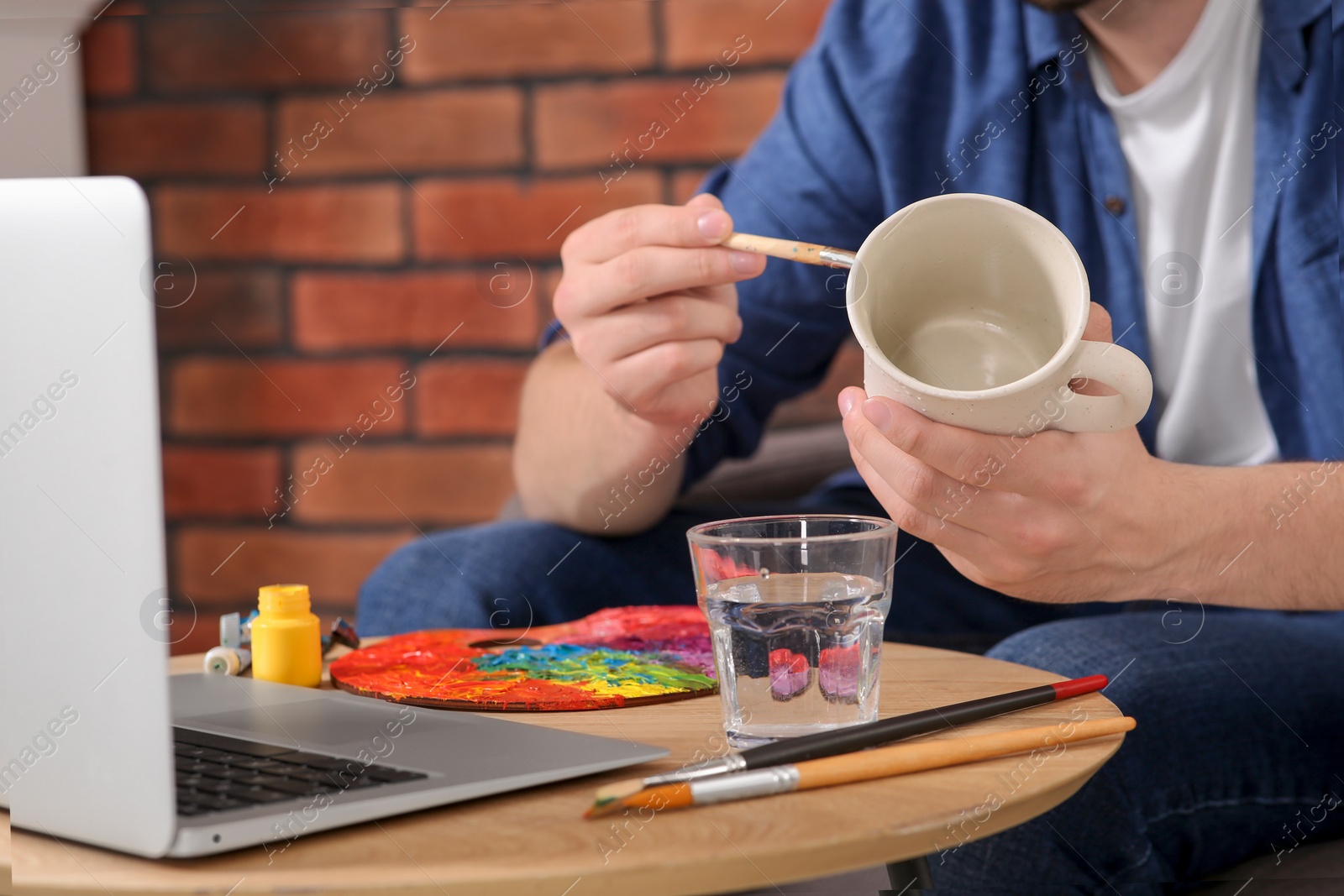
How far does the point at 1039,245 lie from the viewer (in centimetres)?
51

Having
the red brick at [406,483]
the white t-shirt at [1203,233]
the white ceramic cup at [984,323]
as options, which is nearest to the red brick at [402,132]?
the red brick at [406,483]

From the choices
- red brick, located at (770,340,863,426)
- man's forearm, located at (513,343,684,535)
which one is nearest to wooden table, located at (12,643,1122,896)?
man's forearm, located at (513,343,684,535)

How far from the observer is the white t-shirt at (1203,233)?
3.03 feet

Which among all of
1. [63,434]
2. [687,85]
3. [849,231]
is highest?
[687,85]

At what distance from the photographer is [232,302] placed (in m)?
1.62

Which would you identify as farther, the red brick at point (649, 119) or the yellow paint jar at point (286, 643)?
the red brick at point (649, 119)

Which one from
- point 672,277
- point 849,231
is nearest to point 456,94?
point 849,231

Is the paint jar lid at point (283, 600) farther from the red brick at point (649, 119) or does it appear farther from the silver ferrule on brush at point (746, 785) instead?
the red brick at point (649, 119)

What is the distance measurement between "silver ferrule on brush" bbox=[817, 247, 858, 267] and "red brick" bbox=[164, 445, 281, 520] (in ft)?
4.09

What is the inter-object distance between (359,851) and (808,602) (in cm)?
20

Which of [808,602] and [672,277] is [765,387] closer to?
[672,277]

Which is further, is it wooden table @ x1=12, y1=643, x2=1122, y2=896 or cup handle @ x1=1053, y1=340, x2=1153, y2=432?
cup handle @ x1=1053, y1=340, x2=1153, y2=432

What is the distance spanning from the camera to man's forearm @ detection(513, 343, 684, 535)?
876 millimetres

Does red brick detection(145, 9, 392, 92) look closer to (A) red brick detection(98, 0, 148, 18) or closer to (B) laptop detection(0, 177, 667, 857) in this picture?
(A) red brick detection(98, 0, 148, 18)
